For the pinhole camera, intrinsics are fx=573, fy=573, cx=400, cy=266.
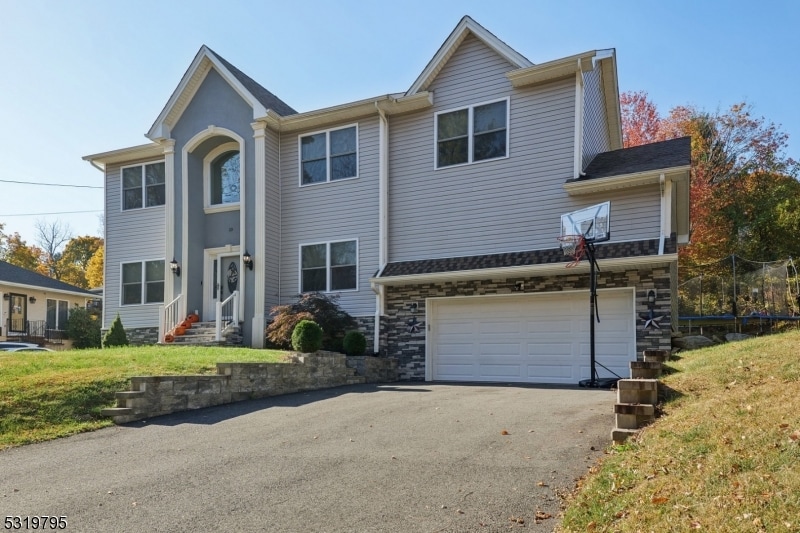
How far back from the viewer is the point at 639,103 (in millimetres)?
27812

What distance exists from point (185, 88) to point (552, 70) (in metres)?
10.6

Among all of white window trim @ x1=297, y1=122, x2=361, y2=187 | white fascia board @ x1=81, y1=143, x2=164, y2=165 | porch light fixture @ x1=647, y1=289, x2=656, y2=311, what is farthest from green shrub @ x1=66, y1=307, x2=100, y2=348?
porch light fixture @ x1=647, y1=289, x2=656, y2=311

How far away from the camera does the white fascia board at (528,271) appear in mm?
11484

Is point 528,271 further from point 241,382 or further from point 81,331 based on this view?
point 81,331

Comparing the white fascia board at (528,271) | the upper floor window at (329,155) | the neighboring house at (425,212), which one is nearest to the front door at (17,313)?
the neighboring house at (425,212)

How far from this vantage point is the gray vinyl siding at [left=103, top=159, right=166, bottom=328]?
58.2ft

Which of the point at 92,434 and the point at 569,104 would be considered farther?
the point at 569,104

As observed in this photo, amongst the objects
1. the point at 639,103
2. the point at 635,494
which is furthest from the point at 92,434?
the point at 639,103

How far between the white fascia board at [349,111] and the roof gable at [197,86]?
61 cm

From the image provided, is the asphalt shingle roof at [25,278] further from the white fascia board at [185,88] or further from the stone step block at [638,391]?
the stone step block at [638,391]

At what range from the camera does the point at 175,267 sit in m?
16.6

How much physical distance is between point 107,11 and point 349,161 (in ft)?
21.5

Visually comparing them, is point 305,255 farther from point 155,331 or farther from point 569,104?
point 569,104

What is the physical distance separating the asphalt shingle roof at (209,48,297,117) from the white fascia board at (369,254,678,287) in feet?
20.5
